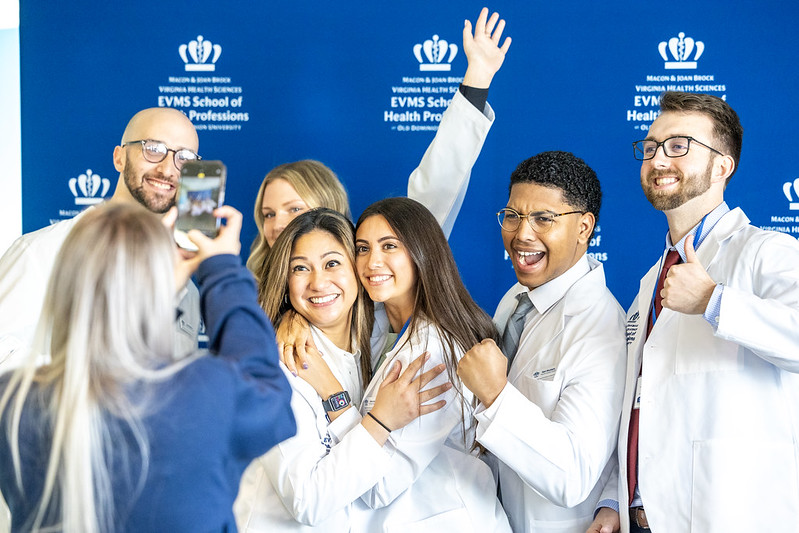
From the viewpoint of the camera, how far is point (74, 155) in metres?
3.54

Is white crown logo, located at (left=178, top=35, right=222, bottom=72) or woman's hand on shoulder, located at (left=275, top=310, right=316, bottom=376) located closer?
woman's hand on shoulder, located at (left=275, top=310, right=316, bottom=376)

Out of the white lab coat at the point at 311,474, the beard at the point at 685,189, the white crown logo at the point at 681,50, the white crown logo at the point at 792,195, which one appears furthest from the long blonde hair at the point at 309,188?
the white crown logo at the point at 792,195

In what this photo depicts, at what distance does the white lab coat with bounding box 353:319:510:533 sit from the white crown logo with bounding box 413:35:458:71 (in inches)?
Answer: 57.9

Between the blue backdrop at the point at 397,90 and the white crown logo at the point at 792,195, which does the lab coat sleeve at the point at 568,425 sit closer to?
the blue backdrop at the point at 397,90

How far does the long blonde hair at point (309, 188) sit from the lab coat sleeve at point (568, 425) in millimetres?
1150

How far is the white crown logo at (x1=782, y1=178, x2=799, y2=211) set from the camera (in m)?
3.21

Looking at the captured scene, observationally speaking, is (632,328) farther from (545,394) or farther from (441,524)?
(441,524)

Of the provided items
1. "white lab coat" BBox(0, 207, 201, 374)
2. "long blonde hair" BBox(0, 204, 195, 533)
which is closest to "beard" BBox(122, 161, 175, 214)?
"white lab coat" BBox(0, 207, 201, 374)

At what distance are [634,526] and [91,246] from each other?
5.49 ft

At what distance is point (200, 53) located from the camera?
3453 mm

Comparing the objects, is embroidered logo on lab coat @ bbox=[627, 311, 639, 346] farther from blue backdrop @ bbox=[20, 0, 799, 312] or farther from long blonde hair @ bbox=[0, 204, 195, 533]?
long blonde hair @ bbox=[0, 204, 195, 533]

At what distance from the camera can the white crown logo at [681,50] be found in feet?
10.7

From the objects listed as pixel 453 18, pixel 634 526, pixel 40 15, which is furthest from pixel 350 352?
pixel 40 15

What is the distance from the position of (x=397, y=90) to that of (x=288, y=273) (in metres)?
1.29
